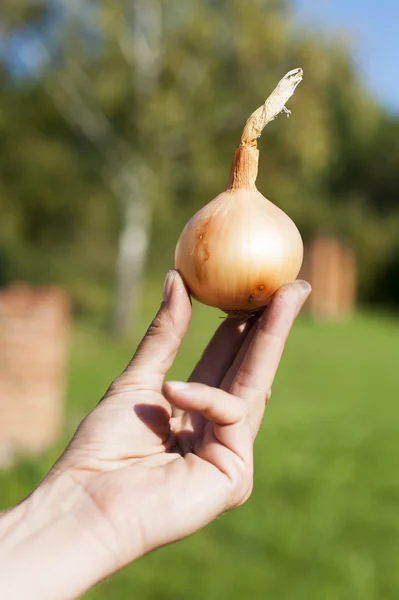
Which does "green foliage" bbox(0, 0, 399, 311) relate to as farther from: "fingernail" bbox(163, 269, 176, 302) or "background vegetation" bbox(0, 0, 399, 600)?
"fingernail" bbox(163, 269, 176, 302)

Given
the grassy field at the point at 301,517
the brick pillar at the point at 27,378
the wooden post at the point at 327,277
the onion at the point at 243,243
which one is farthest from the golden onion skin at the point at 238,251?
the wooden post at the point at 327,277

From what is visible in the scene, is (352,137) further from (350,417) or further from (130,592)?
(130,592)

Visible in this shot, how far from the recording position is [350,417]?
516 cm

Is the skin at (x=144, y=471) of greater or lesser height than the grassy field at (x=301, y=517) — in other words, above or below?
above

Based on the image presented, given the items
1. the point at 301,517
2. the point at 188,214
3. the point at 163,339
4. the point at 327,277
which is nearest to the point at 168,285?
the point at 163,339

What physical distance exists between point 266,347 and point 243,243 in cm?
18

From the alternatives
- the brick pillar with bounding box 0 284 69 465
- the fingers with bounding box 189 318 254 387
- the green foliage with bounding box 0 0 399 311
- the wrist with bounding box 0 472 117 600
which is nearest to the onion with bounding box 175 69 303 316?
the fingers with bounding box 189 318 254 387

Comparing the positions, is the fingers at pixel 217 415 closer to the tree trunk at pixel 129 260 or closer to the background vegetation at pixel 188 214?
the background vegetation at pixel 188 214

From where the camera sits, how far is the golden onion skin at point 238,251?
118 centimetres

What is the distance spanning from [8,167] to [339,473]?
8.84 meters

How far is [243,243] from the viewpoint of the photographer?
46.5 inches

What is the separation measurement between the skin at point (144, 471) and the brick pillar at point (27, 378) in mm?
2658

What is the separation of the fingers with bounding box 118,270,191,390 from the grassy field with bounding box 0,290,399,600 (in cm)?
170

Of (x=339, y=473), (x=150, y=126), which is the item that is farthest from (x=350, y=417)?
(x=150, y=126)
